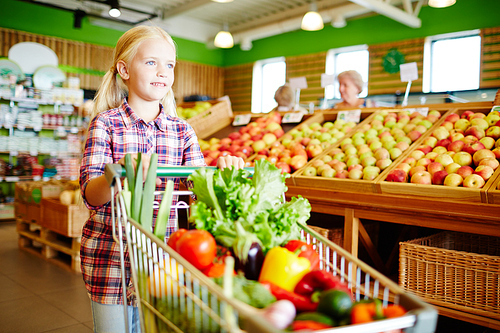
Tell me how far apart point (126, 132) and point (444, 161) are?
68.9 inches

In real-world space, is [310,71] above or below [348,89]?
above

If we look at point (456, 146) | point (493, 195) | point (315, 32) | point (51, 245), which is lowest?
point (51, 245)

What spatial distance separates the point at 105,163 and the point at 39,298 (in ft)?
7.62

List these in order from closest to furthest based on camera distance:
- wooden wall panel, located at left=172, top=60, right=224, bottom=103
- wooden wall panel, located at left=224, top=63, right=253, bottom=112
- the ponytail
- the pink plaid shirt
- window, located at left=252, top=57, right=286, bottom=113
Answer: the pink plaid shirt → the ponytail → wooden wall panel, located at left=172, top=60, right=224, bottom=103 → window, located at left=252, top=57, right=286, bottom=113 → wooden wall panel, located at left=224, top=63, right=253, bottom=112

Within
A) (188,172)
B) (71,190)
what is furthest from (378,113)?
(71,190)

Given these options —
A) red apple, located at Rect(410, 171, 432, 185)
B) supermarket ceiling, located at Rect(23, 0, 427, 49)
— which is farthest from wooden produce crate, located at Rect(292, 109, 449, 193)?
supermarket ceiling, located at Rect(23, 0, 427, 49)

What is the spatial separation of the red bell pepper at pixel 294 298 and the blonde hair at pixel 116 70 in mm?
923

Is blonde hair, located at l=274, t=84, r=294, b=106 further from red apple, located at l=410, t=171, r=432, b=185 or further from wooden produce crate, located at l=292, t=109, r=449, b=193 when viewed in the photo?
red apple, located at l=410, t=171, r=432, b=185

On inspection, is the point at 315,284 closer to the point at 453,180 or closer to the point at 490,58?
the point at 453,180

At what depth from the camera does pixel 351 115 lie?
341 centimetres

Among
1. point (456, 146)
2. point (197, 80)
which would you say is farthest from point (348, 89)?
point (197, 80)

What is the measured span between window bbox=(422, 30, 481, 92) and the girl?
275 inches

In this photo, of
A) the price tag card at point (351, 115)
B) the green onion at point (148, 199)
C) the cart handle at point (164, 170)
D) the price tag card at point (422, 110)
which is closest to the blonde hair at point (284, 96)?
the price tag card at point (351, 115)

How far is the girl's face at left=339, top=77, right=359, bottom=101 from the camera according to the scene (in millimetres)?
4699
